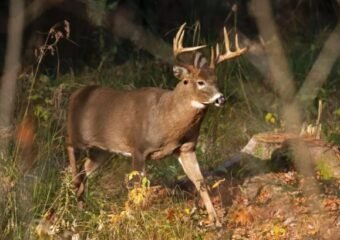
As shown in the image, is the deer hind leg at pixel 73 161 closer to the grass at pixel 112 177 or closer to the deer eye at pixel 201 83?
the grass at pixel 112 177

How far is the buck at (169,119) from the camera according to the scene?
7758 millimetres

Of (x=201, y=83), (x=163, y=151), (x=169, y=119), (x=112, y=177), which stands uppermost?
(x=201, y=83)

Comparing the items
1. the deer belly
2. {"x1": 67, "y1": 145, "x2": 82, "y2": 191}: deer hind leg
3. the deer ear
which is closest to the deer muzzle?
the deer ear

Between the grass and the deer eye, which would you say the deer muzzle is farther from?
the grass

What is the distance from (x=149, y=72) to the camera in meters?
11.2

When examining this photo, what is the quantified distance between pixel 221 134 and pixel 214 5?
3543mm

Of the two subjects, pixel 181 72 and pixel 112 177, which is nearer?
pixel 181 72

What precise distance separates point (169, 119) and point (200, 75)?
428 mm

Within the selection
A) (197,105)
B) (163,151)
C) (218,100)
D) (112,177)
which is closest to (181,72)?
(197,105)

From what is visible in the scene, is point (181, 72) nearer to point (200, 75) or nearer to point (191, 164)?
point (200, 75)

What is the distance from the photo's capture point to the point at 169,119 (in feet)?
25.8

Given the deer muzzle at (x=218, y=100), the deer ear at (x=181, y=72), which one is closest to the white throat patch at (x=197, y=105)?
the deer muzzle at (x=218, y=100)

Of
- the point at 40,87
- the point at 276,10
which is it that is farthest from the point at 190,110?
the point at 276,10

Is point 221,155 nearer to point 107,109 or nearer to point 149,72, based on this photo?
point 107,109
